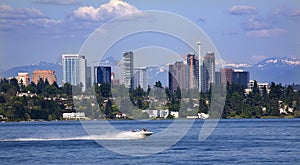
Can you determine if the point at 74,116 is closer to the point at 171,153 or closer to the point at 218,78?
the point at 218,78

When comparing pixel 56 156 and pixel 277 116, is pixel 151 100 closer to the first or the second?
pixel 277 116

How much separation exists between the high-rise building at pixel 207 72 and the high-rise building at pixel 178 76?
630cm

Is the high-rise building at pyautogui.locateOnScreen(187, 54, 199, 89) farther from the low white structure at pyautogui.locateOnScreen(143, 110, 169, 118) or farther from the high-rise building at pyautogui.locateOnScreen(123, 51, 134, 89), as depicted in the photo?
the high-rise building at pyautogui.locateOnScreen(123, 51, 134, 89)

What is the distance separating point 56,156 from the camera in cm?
5441

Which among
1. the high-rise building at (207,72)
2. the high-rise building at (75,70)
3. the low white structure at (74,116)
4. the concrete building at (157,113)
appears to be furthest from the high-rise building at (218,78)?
the high-rise building at (75,70)

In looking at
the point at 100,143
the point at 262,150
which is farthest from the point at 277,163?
the point at 100,143

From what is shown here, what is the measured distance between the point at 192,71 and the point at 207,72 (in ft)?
49.0

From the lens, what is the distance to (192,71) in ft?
483

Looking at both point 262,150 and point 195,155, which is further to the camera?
point 262,150

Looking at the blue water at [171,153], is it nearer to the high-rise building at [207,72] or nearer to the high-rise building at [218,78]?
the high-rise building at [207,72]

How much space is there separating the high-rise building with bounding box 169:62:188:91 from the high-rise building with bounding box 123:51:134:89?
1449 cm

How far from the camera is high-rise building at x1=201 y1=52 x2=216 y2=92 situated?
156125mm

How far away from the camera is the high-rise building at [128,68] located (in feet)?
351

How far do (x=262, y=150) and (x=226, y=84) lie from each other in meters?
119
